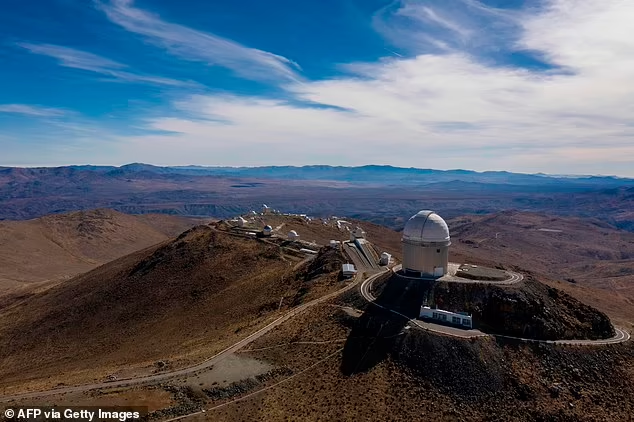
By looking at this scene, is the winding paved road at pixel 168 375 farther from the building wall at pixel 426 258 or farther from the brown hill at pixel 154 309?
the building wall at pixel 426 258

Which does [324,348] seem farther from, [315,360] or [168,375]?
[168,375]

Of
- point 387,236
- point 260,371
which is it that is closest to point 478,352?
point 260,371

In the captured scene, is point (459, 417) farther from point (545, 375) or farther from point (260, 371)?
point (260, 371)

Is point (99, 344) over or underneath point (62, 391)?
underneath

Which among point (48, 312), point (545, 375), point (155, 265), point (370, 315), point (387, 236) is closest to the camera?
point (545, 375)

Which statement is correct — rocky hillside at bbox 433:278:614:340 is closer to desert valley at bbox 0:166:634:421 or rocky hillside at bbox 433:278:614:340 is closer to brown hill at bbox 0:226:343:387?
desert valley at bbox 0:166:634:421

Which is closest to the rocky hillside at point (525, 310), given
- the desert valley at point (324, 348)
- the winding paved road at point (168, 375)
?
the desert valley at point (324, 348)
